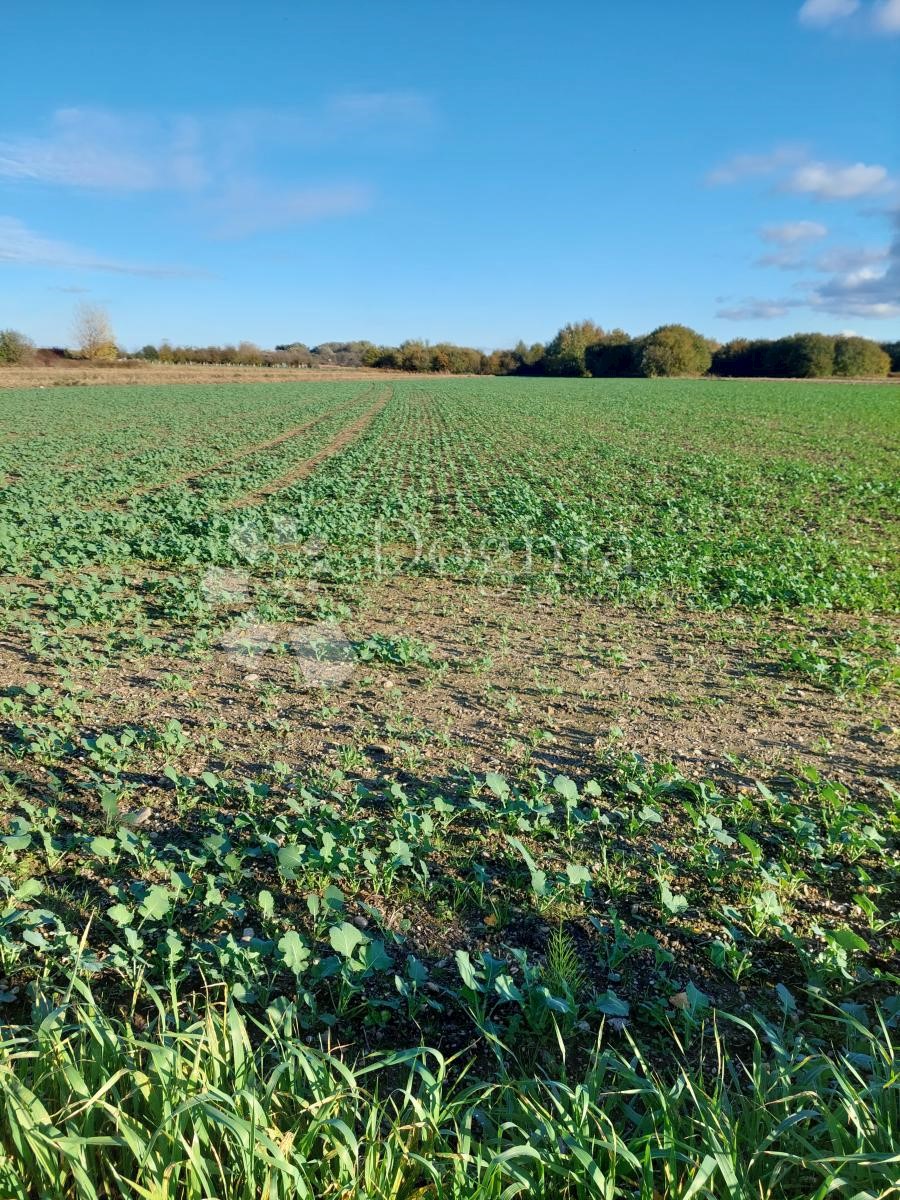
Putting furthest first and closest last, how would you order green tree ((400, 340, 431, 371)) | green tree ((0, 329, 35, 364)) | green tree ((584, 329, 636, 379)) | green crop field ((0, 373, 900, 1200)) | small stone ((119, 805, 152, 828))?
1. green tree ((400, 340, 431, 371))
2. green tree ((584, 329, 636, 379))
3. green tree ((0, 329, 35, 364))
4. small stone ((119, 805, 152, 828))
5. green crop field ((0, 373, 900, 1200))

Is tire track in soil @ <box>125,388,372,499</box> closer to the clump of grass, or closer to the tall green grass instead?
the clump of grass

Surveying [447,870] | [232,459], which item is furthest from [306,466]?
[447,870]

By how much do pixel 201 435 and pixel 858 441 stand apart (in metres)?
26.4

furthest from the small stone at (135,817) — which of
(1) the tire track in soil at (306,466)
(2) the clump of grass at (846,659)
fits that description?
(1) the tire track in soil at (306,466)

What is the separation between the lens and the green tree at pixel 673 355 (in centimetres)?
9919

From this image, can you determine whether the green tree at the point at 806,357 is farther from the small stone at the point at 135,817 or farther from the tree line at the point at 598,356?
the small stone at the point at 135,817

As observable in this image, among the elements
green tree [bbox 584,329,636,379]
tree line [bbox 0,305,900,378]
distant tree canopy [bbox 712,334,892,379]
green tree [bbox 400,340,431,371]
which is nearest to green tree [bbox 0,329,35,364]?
tree line [bbox 0,305,900,378]

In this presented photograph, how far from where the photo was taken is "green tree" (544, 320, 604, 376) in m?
110

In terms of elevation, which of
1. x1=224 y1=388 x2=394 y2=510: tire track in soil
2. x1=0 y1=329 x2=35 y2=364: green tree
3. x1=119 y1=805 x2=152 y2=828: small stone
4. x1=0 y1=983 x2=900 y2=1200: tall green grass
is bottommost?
x1=119 y1=805 x2=152 y2=828: small stone

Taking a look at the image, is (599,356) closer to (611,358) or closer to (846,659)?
(611,358)

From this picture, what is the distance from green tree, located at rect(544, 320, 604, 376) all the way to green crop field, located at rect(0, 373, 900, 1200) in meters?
106

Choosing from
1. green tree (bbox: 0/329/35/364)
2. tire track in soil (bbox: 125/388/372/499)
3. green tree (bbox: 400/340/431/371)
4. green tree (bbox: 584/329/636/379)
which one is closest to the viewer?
tire track in soil (bbox: 125/388/372/499)

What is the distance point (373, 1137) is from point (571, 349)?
119 meters

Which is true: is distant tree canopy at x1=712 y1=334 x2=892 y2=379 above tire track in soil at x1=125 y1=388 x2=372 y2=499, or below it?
above
